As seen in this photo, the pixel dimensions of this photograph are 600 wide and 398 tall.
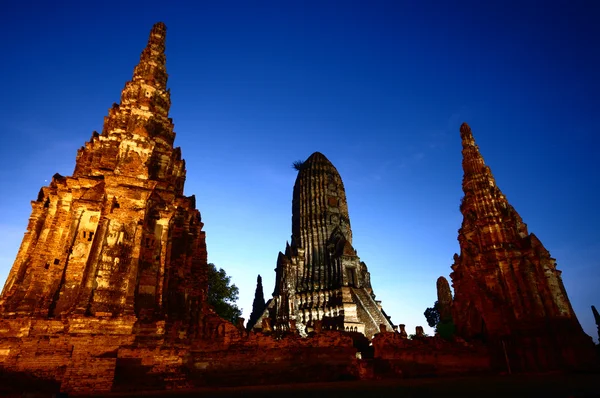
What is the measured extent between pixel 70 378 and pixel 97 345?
0.82m

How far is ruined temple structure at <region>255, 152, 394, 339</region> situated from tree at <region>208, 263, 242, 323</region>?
350 centimetres

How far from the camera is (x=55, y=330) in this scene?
8.30 meters

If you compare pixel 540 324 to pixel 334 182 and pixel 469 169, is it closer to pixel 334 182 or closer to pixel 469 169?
pixel 469 169

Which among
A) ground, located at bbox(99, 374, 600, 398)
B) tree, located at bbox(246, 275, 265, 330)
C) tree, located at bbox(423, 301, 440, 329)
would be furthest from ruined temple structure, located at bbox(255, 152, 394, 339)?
tree, located at bbox(423, 301, 440, 329)

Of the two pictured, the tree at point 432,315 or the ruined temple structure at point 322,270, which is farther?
the tree at point 432,315

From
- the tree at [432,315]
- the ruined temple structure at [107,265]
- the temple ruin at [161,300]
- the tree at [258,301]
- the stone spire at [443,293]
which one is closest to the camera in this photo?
the ruined temple structure at [107,265]

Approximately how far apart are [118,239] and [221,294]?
2388 cm

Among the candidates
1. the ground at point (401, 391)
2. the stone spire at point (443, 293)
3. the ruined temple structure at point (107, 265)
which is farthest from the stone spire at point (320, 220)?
the ground at point (401, 391)

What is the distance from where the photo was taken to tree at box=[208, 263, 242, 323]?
31.3 meters

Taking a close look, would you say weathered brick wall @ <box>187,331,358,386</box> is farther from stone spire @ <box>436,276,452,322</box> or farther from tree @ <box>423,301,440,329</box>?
tree @ <box>423,301,440,329</box>

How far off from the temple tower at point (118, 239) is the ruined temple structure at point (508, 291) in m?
14.2

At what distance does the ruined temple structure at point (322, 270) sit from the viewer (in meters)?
32.8

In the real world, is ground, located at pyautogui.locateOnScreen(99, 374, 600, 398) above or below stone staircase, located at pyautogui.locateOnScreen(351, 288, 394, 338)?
below

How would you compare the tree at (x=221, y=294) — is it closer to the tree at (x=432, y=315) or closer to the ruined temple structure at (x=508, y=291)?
the ruined temple structure at (x=508, y=291)
